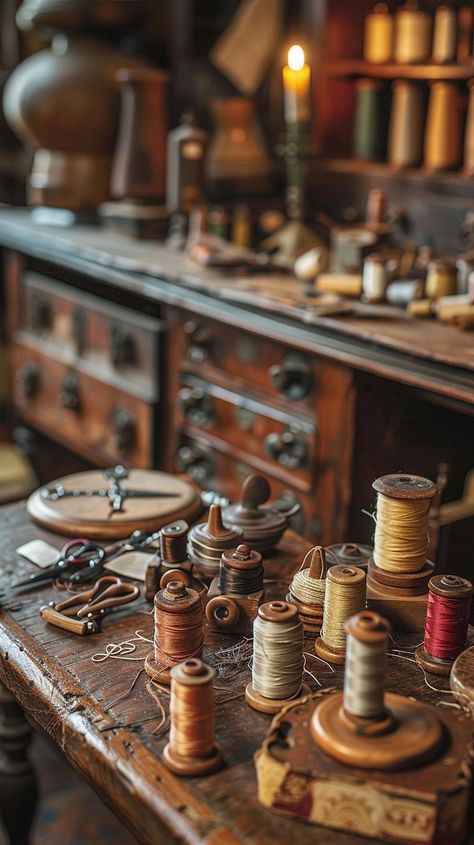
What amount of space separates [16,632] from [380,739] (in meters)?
0.67

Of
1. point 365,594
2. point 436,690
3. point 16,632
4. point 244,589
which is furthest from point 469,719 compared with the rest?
point 16,632

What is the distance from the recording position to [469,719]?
1296 millimetres

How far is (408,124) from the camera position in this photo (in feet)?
10.2

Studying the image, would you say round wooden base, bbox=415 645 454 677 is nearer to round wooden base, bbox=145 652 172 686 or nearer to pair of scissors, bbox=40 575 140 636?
round wooden base, bbox=145 652 172 686

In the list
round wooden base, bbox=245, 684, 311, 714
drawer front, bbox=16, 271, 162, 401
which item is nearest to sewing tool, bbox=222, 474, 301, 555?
round wooden base, bbox=245, 684, 311, 714

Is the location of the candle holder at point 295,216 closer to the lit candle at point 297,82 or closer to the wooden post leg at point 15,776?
the lit candle at point 297,82

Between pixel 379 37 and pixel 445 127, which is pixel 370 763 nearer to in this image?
pixel 445 127

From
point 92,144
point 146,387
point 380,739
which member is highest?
point 92,144

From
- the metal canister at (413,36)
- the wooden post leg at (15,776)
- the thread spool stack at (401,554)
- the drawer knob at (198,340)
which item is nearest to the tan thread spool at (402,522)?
the thread spool stack at (401,554)

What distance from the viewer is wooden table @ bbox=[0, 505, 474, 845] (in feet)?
Result: 3.84

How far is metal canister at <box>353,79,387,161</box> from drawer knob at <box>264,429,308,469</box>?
→ 3.84 feet

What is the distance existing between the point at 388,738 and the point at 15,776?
114 cm

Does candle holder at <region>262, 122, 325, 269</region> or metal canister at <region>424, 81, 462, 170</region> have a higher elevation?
metal canister at <region>424, 81, 462, 170</region>

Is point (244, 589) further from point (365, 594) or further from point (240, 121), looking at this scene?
point (240, 121)
